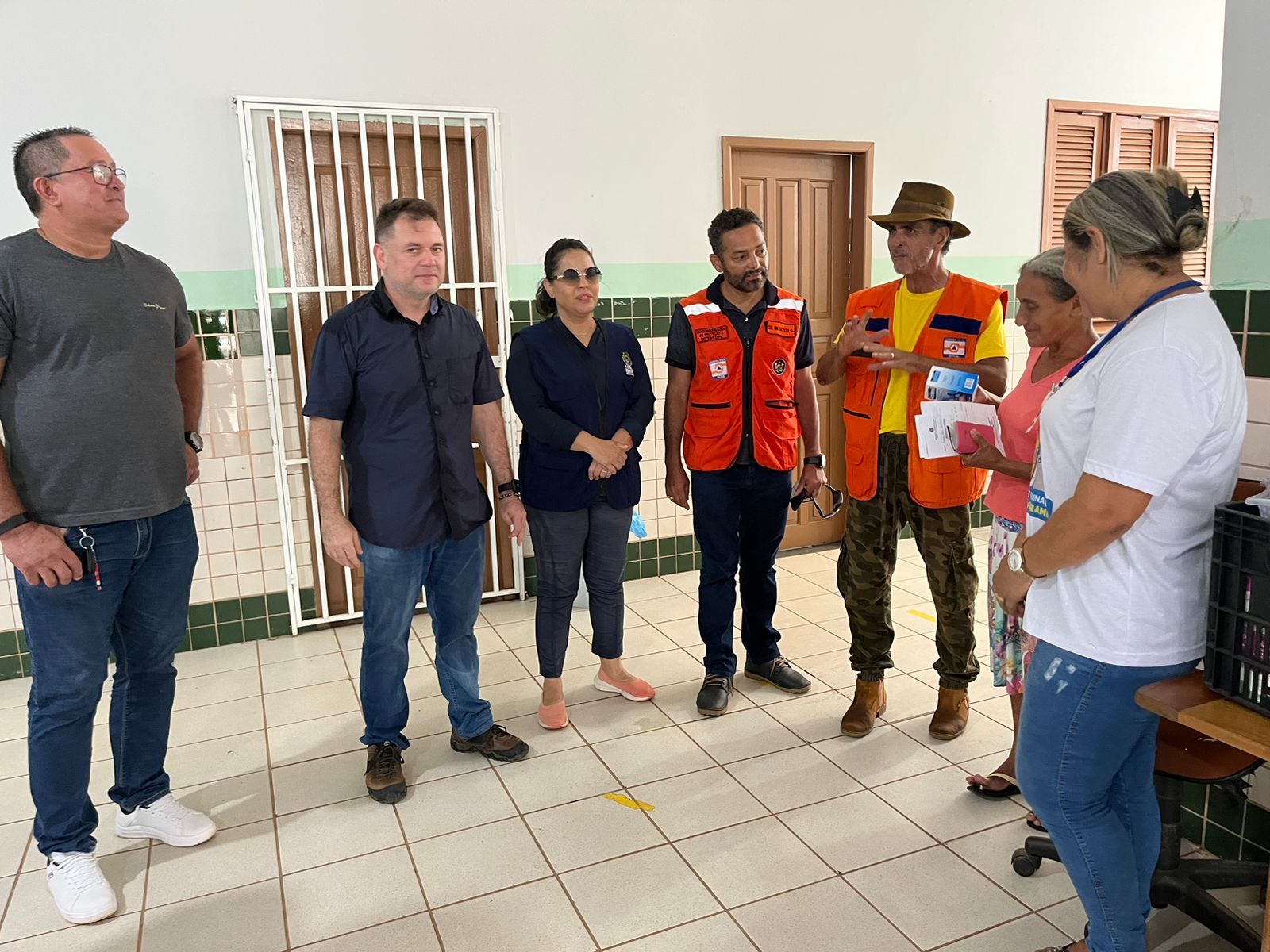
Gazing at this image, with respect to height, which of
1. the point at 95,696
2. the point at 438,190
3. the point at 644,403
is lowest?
the point at 95,696

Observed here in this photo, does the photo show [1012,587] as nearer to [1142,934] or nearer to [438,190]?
[1142,934]

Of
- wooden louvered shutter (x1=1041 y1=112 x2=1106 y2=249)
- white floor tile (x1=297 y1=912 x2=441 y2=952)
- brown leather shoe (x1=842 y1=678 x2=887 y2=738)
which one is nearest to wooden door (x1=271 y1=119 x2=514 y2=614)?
white floor tile (x1=297 y1=912 x2=441 y2=952)

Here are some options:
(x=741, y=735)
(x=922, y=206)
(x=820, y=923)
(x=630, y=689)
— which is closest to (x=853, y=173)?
(x=922, y=206)

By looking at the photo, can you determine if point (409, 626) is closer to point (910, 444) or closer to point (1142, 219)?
point (910, 444)

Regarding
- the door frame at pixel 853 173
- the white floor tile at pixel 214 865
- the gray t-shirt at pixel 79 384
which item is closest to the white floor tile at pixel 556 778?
the white floor tile at pixel 214 865

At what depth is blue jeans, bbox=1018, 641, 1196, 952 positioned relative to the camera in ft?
5.05

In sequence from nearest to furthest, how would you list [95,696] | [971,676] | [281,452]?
[95,696], [971,676], [281,452]

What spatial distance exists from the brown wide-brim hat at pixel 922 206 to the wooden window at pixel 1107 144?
3.08 m

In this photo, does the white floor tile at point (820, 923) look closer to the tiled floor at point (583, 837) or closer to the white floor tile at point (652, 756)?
the tiled floor at point (583, 837)

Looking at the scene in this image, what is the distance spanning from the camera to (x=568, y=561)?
3.01 m

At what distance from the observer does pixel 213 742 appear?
3064 mm

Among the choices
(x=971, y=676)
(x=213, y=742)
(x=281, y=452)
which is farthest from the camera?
(x=281, y=452)

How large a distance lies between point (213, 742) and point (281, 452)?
1311mm

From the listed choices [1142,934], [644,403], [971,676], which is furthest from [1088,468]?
[644,403]
